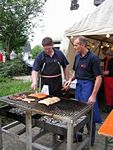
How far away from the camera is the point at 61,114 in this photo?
9.70ft

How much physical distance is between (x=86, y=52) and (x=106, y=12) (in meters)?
2.16

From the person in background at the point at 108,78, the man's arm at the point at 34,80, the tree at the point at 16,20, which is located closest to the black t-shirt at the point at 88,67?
the man's arm at the point at 34,80

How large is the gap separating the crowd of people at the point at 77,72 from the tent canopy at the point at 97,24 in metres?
1.54

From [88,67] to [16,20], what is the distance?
1821 cm

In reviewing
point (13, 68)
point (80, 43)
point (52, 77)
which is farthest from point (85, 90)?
point (13, 68)

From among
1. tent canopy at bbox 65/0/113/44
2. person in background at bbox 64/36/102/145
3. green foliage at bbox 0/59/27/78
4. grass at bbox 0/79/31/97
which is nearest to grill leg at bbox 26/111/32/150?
person in background at bbox 64/36/102/145

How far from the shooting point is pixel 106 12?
5.55 m

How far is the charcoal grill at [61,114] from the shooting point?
290cm

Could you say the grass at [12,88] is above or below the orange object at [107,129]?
below

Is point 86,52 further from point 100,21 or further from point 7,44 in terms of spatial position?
point 7,44

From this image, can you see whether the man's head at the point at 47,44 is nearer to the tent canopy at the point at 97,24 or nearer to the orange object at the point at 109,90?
the tent canopy at the point at 97,24

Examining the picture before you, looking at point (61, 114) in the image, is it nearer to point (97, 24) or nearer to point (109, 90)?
point (97, 24)

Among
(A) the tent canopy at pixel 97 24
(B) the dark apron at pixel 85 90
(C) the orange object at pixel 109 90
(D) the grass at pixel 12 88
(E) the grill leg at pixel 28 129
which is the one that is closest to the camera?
(E) the grill leg at pixel 28 129

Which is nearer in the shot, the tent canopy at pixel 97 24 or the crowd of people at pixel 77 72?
the crowd of people at pixel 77 72
